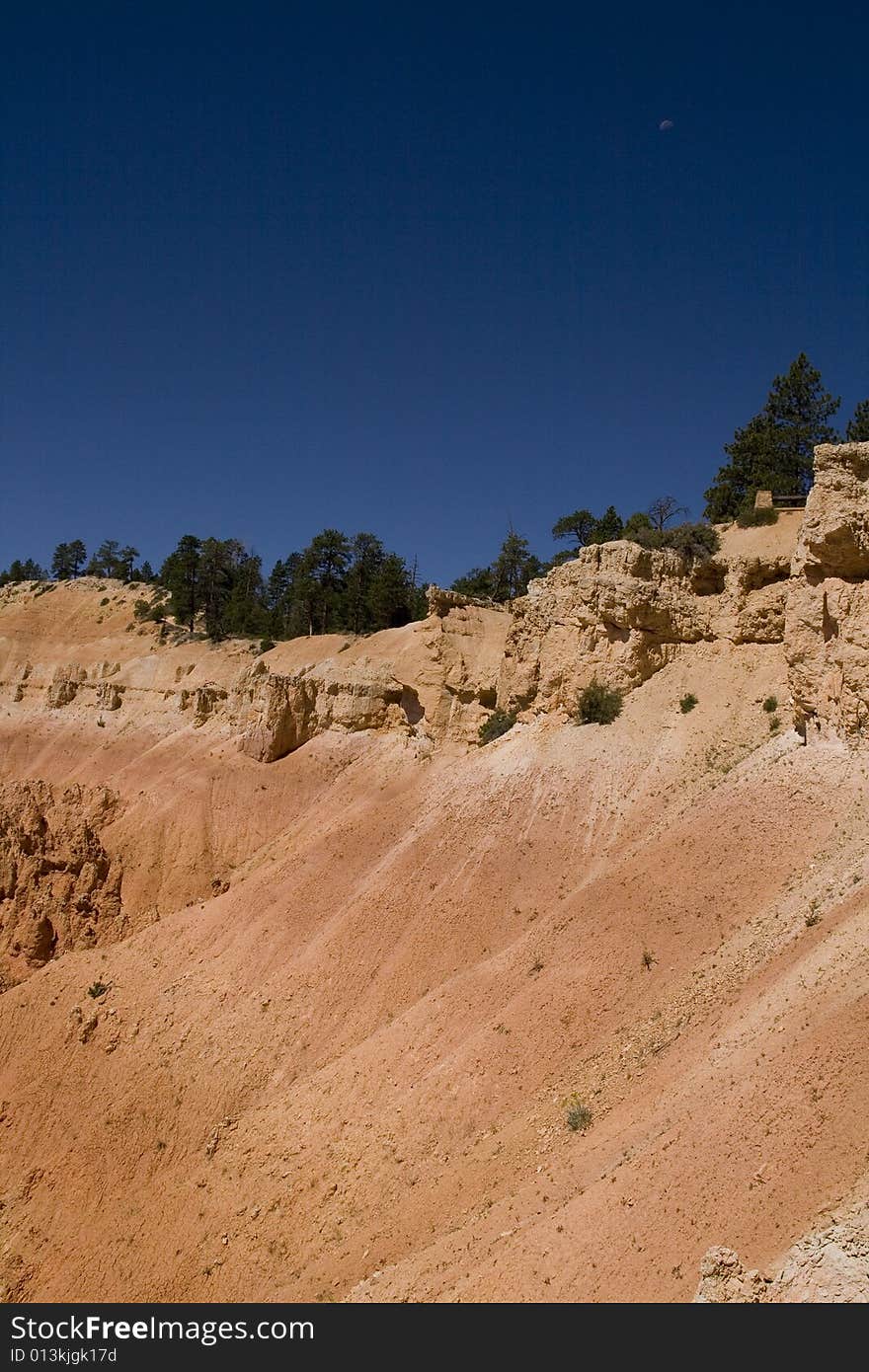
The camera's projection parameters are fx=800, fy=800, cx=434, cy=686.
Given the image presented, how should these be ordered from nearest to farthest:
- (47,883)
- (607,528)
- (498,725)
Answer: (47,883), (498,725), (607,528)

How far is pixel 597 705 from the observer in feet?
87.8

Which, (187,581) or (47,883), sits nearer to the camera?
(47,883)

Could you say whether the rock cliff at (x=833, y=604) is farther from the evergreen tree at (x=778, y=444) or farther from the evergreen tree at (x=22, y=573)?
the evergreen tree at (x=22, y=573)

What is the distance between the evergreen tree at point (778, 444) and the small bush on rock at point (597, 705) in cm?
1408

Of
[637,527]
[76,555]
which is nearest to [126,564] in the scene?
[76,555]

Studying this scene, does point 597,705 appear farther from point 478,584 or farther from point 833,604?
point 478,584

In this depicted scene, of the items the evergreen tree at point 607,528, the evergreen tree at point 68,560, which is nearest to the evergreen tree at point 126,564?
the evergreen tree at point 68,560

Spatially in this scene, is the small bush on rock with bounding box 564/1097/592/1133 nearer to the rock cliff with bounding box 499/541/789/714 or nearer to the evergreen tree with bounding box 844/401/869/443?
the rock cliff with bounding box 499/541/789/714

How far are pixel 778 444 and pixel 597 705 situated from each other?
1953cm

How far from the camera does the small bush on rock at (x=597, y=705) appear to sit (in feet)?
86.8

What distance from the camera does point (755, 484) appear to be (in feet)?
119

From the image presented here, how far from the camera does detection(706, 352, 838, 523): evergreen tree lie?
36875mm

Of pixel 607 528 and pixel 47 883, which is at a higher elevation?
pixel 607 528
